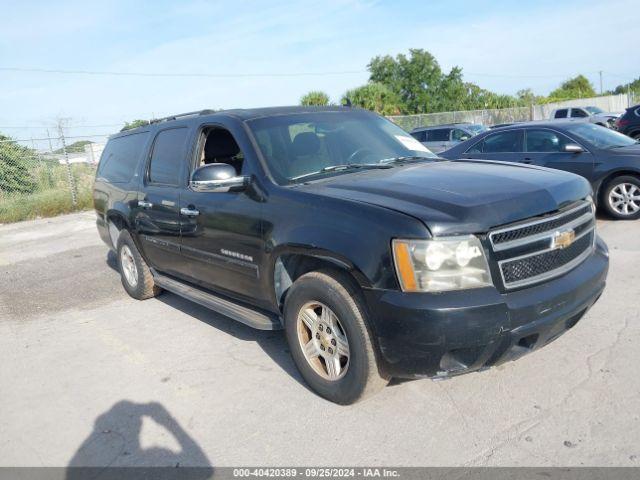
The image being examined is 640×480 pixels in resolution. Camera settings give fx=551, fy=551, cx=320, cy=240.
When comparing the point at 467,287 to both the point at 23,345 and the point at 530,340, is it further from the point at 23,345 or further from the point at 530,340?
the point at 23,345

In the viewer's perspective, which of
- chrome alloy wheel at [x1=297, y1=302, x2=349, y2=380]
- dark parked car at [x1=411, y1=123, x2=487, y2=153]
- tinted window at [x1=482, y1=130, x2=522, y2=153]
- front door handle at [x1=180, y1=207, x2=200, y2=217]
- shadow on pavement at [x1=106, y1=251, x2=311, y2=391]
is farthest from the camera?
dark parked car at [x1=411, y1=123, x2=487, y2=153]

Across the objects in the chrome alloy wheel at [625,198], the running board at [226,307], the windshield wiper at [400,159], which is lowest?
the chrome alloy wheel at [625,198]

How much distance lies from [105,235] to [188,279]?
233 centimetres

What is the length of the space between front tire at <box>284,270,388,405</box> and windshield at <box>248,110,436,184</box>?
903 millimetres

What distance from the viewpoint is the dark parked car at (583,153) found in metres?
8.05

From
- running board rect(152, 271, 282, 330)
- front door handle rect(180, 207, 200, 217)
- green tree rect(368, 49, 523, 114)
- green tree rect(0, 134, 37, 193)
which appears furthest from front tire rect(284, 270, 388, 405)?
green tree rect(368, 49, 523, 114)

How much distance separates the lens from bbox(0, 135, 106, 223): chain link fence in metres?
15.1

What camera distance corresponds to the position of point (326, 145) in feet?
14.3

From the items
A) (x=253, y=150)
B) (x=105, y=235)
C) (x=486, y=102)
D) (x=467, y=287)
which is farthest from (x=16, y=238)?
(x=486, y=102)

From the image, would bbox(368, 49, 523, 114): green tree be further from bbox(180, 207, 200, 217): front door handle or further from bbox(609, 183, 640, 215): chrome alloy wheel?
bbox(180, 207, 200, 217): front door handle

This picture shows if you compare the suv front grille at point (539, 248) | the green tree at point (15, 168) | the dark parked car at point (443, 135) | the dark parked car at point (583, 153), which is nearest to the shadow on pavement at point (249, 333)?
the suv front grille at point (539, 248)

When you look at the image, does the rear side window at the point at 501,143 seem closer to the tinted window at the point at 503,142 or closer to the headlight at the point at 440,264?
the tinted window at the point at 503,142

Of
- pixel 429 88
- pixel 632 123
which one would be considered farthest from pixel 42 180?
pixel 429 88

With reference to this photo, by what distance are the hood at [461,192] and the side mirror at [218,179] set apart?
0.56 m
